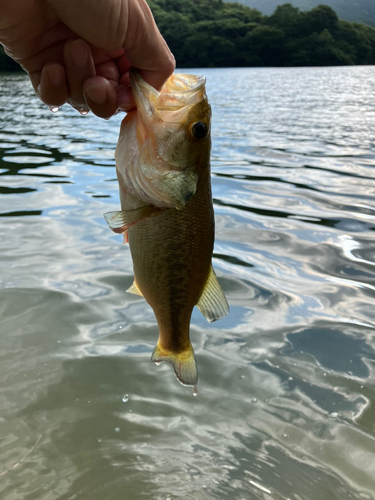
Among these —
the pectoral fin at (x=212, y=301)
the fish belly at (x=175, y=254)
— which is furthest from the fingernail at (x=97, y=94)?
the pectoral fin at (x=212, y=301)

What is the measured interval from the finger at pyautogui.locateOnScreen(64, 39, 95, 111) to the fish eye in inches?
30.6

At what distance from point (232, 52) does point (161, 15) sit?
1620 cm

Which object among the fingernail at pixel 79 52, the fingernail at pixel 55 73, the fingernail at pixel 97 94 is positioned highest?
the fingernail at pixel 79 52

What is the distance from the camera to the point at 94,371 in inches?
135

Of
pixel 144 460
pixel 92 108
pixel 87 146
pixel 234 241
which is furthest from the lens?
pixel 87 146

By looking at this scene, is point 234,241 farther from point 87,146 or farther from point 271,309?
point 87,146

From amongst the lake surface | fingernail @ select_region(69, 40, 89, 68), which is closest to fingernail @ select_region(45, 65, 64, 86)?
fingernail @ select_region(69, 40, 89, 68)

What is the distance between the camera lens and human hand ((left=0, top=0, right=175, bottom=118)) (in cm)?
229

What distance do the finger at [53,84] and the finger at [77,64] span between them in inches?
1.4

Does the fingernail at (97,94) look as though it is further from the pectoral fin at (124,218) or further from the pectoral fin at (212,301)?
the pectoral fin at (212,301)

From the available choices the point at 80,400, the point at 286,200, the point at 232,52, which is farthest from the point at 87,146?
the point at 232,52

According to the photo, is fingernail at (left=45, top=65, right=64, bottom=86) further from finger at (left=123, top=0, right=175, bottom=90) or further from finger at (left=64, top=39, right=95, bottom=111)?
finger at (left=123, top=0, right=175, bottom=90)

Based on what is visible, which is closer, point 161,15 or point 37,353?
point 37,353

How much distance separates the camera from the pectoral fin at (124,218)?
2121 mm
